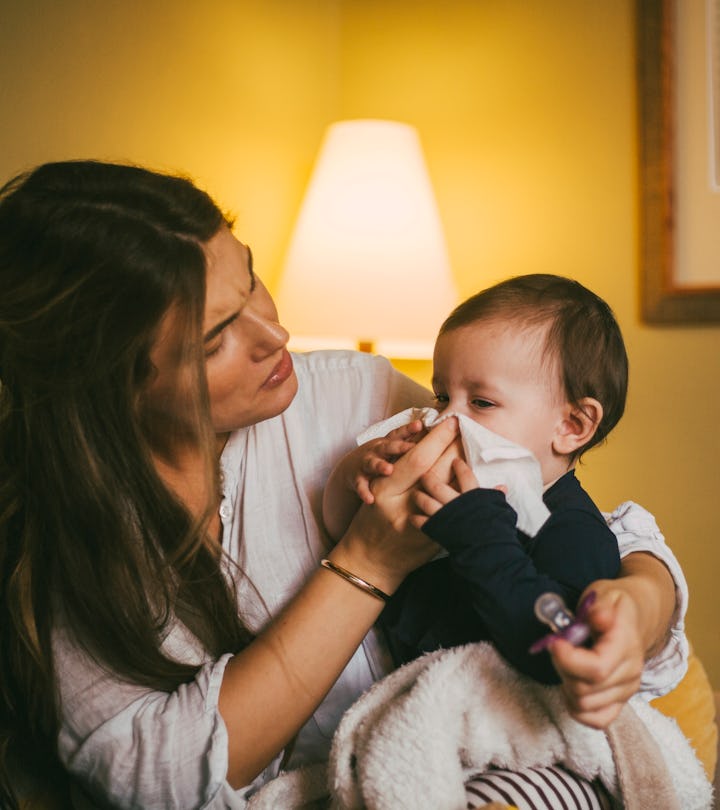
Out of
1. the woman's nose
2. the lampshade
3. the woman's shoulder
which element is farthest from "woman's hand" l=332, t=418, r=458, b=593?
the lampshade

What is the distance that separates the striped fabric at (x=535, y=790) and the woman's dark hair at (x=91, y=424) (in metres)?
0.38

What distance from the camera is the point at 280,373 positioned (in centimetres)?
106

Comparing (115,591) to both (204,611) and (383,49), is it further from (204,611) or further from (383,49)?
(383,49)

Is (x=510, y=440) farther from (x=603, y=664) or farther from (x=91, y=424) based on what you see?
(x=91, y=424)

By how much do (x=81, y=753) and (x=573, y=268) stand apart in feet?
5.49

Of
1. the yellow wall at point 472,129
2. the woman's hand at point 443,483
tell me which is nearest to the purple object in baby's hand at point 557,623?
the woman's hand at point 443,483

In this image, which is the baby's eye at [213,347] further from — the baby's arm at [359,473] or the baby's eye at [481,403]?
the baby's eye at [481,403]

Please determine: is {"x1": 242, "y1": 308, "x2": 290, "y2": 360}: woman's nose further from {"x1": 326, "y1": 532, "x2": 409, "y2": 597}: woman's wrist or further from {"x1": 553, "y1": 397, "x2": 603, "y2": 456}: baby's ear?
{"x1": 553, "y1": 397, "x2": 603, "y2": 456}: baby's ear

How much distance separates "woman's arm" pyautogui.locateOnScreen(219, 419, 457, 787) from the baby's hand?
2 cm

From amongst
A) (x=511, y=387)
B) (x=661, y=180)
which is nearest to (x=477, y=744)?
(x=511, y=387)

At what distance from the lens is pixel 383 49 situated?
237 cm

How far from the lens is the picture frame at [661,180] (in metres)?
1.86

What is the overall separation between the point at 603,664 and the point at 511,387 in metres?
0.44

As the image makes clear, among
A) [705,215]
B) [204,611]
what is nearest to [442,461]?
[204,611]
